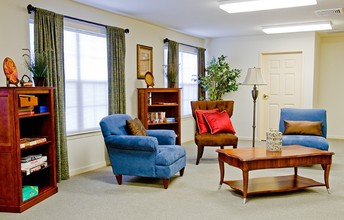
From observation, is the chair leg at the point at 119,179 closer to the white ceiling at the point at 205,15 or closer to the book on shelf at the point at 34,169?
the book on shelf at the point at 34,169

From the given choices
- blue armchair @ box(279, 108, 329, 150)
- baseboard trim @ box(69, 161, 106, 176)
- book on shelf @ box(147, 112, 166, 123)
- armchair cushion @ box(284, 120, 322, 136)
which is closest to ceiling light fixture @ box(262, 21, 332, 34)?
blue armchair @ box(279, 108, 329, 150)

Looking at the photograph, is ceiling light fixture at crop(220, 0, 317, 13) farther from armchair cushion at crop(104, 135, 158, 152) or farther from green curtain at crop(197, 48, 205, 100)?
green curtain at crop(197, 48, 205, 100)

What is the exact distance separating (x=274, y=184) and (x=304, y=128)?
167cm

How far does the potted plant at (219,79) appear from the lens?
7.31 m

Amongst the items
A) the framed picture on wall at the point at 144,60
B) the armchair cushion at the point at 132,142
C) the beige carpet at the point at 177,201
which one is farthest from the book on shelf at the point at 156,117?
the armchair cushion at the point at 132,142

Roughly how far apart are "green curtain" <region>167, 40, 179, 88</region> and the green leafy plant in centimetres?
289

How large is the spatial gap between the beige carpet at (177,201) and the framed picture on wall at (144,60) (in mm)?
2059

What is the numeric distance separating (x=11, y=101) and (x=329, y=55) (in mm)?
6966

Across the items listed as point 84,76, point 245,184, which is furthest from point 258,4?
point 84,76

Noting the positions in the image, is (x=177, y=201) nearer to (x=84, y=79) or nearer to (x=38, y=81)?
(x=38, y=81)

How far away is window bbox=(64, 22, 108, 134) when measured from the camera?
4562 millimetres

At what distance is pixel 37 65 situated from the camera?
3676mm

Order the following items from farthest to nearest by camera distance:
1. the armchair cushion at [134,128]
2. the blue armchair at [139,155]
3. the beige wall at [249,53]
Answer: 1. the beige wall at [249,53]
2. the armchair cushion at [134,128]
3. the blue armchair at [139,155]

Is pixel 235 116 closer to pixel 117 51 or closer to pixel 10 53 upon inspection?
pixel 117 51
